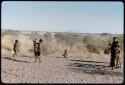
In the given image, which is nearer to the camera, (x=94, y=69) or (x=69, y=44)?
(x=94, y=69)

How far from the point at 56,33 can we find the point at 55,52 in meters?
12.9

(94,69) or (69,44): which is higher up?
(69,44)

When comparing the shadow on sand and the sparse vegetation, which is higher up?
the sparse vegetation

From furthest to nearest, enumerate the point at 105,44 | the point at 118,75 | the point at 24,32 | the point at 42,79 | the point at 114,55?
the point at 24,32, the point at 105,44, the point at 114,55, the point at 118,75, the point at 42,79

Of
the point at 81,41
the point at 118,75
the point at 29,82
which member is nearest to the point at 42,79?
the point at 29,82

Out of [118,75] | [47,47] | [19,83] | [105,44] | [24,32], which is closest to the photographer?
[19,83]

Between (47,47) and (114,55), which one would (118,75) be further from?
(47,47)

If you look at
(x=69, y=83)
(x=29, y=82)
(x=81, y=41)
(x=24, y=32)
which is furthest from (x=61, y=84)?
(x=24, y=32)

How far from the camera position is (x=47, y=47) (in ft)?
103

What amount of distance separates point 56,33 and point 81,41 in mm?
5304

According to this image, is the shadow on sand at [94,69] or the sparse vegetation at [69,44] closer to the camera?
the shadow on sand at [94,69]

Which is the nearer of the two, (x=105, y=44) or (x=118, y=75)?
(x=118, y=75)

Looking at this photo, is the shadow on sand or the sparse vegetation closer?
the shadow on sand

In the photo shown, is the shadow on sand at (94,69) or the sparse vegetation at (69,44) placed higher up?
the sparse vegetation at (69,44)
